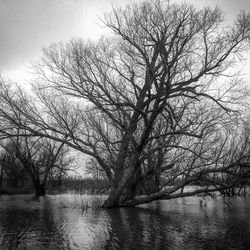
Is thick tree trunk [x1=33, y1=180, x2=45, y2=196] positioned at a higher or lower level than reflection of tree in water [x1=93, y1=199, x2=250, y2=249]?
higher

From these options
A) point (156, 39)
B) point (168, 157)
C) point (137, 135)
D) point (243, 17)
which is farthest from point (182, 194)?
point (243, 17)

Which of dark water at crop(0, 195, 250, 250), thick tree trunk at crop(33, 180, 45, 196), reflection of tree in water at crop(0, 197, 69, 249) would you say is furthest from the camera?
thick tree trunk at crop(33, 180, 45, 196)

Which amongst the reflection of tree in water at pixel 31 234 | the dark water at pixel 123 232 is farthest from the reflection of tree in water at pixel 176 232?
the reflection of tree in water at pixel 31 234

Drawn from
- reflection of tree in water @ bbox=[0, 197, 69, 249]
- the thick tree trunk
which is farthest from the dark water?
the thick tree trunk

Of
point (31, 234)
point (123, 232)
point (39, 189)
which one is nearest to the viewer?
point (31, 234)

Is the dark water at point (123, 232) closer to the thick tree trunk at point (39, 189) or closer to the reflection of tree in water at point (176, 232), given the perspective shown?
the reflection of tree in water at point (176, 232)

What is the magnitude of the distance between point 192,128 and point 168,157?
184 inches

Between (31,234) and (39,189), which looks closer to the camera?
(31,234)

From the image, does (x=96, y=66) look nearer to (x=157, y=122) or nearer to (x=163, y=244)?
(x=157, y=122)

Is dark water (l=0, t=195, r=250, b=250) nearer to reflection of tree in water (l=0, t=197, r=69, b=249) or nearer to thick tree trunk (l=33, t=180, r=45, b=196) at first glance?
reflection of tree in water (l=0, t=197, r=69, b=249)

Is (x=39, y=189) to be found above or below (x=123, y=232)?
above

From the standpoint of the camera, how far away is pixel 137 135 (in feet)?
86.0

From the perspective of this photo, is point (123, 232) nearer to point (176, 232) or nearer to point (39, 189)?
point (176, 232)

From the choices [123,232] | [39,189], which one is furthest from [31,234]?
[39,189]
